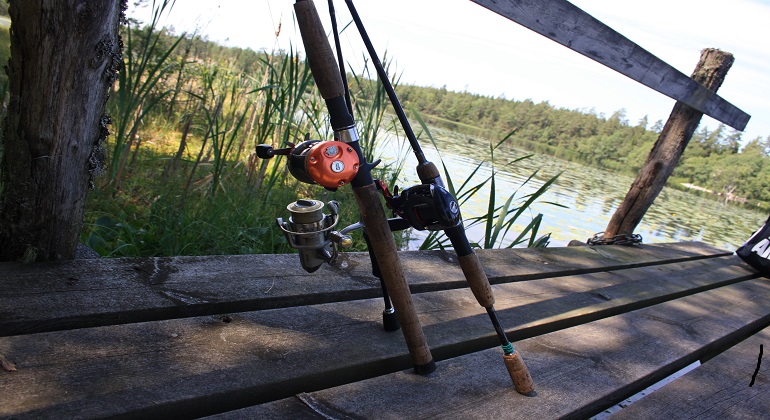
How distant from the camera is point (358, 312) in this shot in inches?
58.4

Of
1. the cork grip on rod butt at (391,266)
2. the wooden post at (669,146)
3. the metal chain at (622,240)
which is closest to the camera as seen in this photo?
the cork grip on rod butt at (391,266)

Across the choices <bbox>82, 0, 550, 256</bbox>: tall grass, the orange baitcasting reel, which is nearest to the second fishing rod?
the orange baitcasting reel

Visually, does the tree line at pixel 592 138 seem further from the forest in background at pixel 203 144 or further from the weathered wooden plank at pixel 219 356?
the weathered wooden plank at pixel 219 356

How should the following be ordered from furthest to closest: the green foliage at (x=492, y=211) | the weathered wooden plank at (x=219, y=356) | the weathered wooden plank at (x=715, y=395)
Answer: the green foliage at (x=492, y=211), the weathered wooden plank at (x=715, y=395), the weathered wooden plank at (x=219, y=356)

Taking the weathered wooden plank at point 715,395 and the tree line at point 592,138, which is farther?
the tree line at point 592,138

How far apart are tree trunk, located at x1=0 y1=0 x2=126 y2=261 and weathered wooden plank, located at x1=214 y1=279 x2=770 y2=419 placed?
71cm

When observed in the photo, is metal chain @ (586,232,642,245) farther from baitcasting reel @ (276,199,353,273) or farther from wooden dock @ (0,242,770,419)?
baitcasting reel @ (276,199,353,273)

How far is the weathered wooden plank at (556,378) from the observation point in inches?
42.8

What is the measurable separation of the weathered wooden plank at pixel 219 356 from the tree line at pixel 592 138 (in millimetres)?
13352

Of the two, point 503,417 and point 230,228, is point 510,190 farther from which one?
point 503,417

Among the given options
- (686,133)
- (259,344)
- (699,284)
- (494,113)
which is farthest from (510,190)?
(494,113)

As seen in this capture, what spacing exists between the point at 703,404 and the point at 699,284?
1533 millimetres

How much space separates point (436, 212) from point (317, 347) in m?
0.40

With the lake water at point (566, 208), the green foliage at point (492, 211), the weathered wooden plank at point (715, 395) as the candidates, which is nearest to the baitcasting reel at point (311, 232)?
the weathered wooden plank at point (715, 395)
